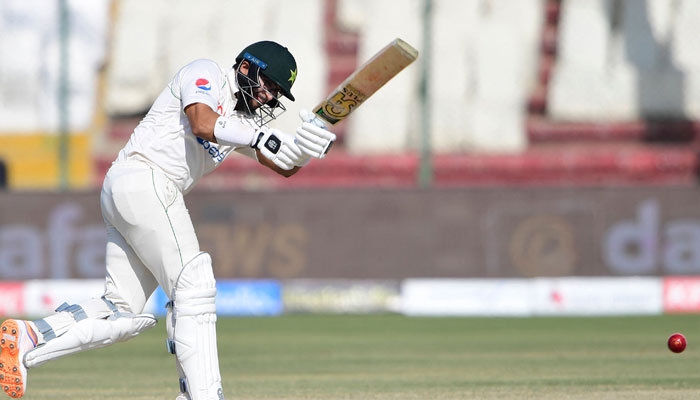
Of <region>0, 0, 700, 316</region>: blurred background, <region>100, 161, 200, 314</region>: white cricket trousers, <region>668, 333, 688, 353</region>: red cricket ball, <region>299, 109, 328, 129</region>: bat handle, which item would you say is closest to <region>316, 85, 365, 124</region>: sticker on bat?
<region>299, 109, 328, 129</region>: bat handle

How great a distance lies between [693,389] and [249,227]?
712 cm

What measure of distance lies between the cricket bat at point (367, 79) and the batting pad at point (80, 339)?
1.17 metres

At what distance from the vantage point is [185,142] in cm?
484

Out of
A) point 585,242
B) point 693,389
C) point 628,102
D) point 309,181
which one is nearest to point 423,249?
point 585,242

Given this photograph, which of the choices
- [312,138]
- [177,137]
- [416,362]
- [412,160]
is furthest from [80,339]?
[412,160]

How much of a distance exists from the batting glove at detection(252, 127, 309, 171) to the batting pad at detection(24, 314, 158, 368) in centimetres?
90

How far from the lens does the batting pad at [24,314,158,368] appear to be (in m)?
4.67

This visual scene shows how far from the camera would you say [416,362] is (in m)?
7.59

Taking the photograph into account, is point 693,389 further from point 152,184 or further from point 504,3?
point 504,3

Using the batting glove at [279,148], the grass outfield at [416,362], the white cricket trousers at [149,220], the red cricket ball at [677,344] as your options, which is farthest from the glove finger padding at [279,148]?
the red cricket ball at [677,344]

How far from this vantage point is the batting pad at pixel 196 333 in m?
4.56

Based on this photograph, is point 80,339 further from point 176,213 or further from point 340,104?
point 340,104

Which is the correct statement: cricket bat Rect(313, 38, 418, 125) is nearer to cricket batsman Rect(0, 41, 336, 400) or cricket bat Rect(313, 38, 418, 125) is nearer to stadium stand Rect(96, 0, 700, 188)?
cricket batsman Rect(0, 41, 336, 400)

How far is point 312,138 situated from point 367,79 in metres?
0.38
